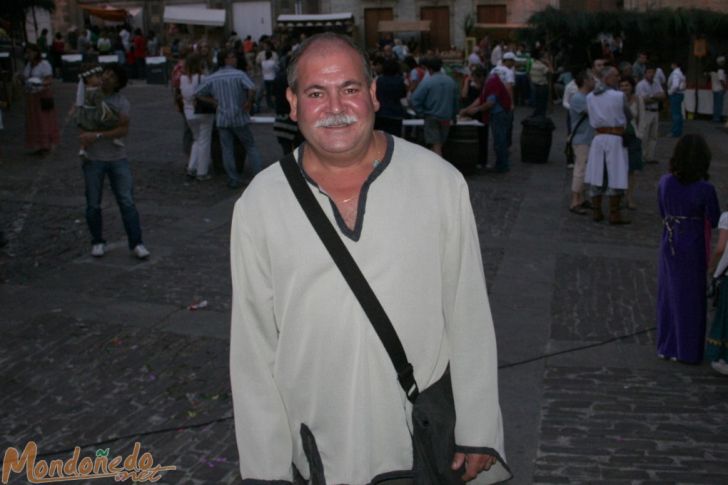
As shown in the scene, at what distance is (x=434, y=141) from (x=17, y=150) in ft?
24.2

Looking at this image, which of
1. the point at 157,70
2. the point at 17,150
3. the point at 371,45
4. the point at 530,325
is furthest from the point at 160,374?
the point at 371,45

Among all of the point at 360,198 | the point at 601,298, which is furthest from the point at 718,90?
the point at 360,198

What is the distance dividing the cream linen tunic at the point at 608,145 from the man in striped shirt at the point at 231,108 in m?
4.51

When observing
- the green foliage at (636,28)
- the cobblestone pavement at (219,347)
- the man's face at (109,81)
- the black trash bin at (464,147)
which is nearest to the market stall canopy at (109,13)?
the green foliage at (636,28)

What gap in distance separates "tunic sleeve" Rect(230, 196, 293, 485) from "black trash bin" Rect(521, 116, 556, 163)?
1237 cm

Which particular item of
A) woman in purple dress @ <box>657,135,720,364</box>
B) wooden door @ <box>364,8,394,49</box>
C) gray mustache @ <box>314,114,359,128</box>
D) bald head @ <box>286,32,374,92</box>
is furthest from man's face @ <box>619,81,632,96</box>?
wooden door @ <box>364,8,394,49</box>

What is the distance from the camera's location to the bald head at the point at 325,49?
254 cm

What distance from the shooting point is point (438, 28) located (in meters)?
41.1

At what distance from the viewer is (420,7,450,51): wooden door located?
4081 cm

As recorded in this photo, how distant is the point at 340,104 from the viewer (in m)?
2.53

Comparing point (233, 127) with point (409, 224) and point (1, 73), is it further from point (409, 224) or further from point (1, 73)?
point (1, 73)

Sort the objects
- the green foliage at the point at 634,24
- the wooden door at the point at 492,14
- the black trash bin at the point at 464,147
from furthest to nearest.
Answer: the wooden door at the point at 492,14 → the green foliage at the point at 634,24 → the black trash bin at the point at 464,147

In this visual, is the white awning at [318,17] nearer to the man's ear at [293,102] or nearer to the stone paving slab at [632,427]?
the stone paving slab at [632,427]

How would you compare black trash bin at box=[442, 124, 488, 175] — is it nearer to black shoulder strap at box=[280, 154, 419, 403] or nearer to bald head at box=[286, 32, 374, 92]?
bald head at box=[286, 32, 374, 92]
